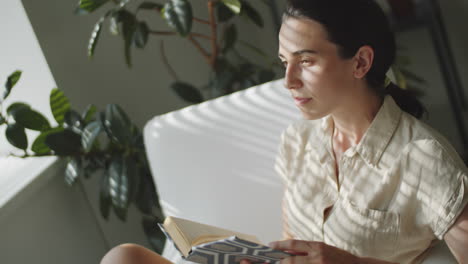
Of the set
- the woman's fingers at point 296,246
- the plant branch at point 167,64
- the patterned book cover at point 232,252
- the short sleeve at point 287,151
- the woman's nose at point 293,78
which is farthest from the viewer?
the plant branch at point 167,64

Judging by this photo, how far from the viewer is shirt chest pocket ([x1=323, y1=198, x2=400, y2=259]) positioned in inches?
47.6

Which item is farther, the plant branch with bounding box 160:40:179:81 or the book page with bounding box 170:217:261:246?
the plant branch with bounding box 160:40:179:81

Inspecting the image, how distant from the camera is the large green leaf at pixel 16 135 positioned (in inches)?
73.0

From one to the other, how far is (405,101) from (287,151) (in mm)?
326

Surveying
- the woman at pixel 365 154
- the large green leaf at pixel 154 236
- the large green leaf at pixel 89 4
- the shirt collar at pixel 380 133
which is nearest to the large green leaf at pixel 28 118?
the large green leaf at pixel 89 4

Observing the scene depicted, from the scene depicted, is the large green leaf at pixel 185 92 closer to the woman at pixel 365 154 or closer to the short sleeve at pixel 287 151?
the short sleeve at pixel 287 151

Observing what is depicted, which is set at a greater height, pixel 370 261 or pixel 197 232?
pixel 197 232

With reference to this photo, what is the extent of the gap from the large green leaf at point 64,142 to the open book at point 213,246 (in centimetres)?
88

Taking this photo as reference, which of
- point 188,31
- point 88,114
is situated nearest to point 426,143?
point 188,31

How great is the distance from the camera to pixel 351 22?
45.8 inches

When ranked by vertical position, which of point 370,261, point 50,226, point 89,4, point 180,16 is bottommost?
point 50,226

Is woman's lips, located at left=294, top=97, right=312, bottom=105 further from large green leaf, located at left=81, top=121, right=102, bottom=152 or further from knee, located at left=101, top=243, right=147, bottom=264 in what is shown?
large green leaf, located at left=81, top=121, right=102, bottom=152

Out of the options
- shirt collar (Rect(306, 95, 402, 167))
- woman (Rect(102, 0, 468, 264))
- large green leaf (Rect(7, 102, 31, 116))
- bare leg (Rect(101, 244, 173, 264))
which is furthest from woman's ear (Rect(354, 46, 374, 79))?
large green leaf (Rect(7, 102, 31, 116))

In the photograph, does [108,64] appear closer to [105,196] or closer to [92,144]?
[92,144]
